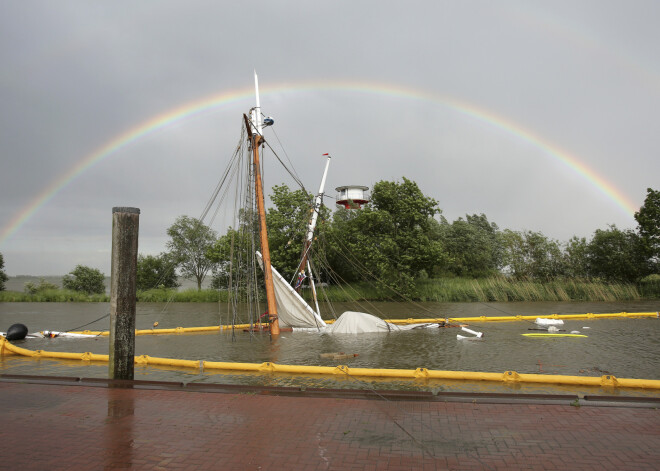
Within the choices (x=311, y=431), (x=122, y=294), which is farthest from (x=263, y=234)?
(x=311, y=431)

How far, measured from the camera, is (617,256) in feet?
140

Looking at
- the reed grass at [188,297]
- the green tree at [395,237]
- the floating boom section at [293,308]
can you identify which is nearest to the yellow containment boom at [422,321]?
the floating boom section at [293,308]

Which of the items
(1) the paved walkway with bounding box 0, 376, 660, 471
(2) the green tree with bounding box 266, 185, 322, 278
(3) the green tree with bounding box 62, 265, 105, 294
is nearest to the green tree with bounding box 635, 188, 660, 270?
(2) the green tree with bounding box 266, 185, 322, 278

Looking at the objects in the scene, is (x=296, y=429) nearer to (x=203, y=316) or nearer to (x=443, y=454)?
(x=443, y=454)

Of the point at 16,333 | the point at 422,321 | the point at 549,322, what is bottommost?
the point at 549,322

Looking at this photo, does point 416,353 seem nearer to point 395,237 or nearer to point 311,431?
point 311,431

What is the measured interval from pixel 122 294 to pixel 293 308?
37.9 ft

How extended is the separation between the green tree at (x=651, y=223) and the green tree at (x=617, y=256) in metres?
0.61

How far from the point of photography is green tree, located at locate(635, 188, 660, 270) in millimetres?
40438

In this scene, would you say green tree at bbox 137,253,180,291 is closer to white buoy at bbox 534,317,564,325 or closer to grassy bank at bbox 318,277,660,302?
grassy bank at bbox 318,277,660,302

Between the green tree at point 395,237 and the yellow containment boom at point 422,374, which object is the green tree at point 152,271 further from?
the yellow containment boom at point 422,374

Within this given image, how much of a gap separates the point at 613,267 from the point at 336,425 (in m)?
44.8

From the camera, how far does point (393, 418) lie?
6844 millimetres

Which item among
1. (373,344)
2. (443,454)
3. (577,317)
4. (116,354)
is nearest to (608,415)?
(443,454)
